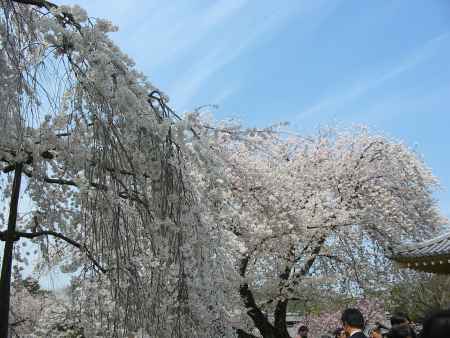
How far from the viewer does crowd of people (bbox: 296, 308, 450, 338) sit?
1196 mm

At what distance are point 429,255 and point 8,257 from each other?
479 cm

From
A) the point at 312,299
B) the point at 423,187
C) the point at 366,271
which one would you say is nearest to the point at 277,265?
the point at 312,299

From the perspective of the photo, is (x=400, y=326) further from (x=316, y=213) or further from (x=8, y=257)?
(x=316, y=213)

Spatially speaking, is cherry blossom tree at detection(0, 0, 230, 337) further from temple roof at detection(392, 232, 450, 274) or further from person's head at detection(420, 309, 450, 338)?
temple roof at detection(392, 232, 450, 274)

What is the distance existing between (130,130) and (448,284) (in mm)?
22576

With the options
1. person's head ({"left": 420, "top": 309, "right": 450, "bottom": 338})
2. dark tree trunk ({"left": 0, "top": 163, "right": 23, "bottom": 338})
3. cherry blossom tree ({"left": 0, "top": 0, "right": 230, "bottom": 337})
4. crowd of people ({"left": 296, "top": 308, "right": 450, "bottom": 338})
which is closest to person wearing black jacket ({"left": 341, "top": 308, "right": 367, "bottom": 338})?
crowd of people ({"left": 296, "top": 308, "right": 450, "bottom": 338})

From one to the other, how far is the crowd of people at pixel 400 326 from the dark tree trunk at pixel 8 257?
2943 mm

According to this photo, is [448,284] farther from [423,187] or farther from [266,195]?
[266,195]

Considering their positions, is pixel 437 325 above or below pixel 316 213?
below

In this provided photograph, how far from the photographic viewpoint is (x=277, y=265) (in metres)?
10.3

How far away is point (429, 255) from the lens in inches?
248

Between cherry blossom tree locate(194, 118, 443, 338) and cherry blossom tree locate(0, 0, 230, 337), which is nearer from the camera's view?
cherry blossom tree locate(0, 0, 230, 337)

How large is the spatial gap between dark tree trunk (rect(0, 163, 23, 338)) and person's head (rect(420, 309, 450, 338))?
419cm

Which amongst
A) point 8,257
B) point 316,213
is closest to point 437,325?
point 8,257
